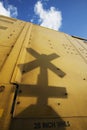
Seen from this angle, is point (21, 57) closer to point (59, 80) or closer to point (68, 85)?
point (59, 80)

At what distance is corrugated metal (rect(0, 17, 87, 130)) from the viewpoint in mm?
1120

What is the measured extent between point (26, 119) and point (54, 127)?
220mm

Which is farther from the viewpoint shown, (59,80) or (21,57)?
(21,57)

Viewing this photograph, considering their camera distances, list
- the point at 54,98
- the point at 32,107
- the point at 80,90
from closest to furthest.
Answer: the point at 32,107, the point at 54,98, the point at 80,90

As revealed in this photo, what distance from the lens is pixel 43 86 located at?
1464 mm

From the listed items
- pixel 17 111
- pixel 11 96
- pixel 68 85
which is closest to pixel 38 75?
pixel 68 85

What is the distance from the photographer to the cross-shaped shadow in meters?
1.16

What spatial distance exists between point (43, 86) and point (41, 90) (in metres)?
0.07

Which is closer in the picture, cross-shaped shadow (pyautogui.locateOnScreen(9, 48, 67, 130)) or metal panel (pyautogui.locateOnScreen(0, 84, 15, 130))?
metal panel (pyautogui.locateOnScreen(0, 84, 15, 130))

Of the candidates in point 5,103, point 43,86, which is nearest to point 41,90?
point 43,86

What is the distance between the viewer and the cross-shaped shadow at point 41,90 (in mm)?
1161

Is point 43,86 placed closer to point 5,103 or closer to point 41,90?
point 41,90

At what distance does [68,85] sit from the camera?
5.26 ft

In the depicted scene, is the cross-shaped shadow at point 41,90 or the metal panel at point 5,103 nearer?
the metal panel at point 5,103
